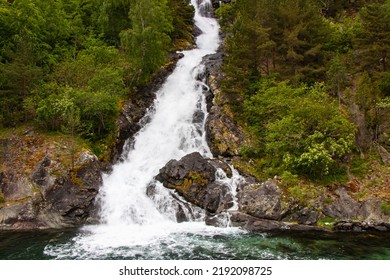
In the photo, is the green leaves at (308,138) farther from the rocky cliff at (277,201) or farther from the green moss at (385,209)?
the green moss at (385,209)

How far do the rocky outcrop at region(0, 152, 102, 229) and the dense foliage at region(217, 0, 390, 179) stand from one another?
11827 millimetres

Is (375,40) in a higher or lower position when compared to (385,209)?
higher

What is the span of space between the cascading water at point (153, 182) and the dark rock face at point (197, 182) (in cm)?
66

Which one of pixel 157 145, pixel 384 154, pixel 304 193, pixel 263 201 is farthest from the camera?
pixel 157 145

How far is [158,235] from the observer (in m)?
19.9

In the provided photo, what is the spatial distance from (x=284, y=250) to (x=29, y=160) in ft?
57.9

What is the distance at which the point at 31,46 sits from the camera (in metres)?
29.0

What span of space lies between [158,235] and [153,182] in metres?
5.48

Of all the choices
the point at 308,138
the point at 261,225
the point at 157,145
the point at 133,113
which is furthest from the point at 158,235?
the point at 133,113

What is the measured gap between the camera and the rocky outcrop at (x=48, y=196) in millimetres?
21594

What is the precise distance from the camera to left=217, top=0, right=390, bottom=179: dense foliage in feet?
81.4

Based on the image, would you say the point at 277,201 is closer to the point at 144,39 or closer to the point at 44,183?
the point at 44,183

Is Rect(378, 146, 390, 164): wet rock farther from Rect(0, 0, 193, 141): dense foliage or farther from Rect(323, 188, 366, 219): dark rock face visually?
Rect(0, 0, 193, 141): dense foliage
